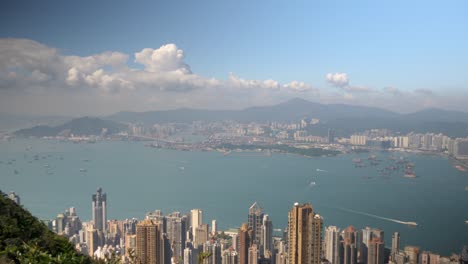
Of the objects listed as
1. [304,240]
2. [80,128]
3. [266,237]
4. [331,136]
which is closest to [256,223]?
[266,237]

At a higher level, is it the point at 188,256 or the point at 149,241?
the point at 149,241

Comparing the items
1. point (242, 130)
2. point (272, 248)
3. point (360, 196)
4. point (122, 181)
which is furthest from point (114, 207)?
point (242, 130)

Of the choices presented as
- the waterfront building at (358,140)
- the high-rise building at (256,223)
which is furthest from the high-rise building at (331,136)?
the high-rise building at (256,223)

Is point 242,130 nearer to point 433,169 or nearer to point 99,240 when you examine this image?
point 433,169

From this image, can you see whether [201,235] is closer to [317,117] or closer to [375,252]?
[375,252]

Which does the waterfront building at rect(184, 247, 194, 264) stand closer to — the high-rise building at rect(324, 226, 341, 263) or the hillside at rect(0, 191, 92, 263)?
the high-rise building at rect(324, 226, 341, 263)
